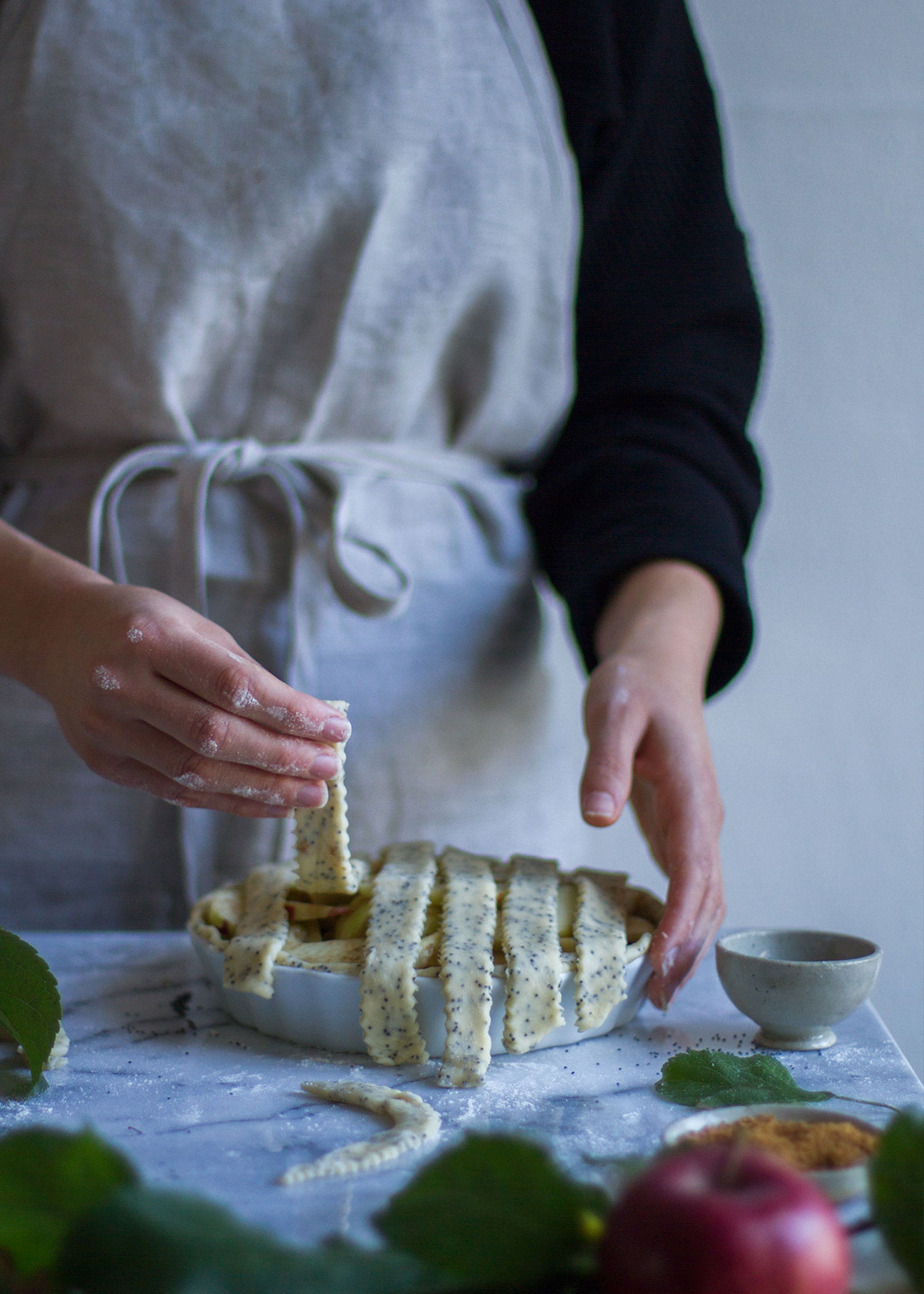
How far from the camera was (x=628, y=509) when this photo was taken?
1.04 meters

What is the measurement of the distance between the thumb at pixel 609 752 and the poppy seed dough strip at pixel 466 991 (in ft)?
0.32

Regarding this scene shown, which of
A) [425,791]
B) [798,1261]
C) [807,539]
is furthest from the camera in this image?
[807,539]

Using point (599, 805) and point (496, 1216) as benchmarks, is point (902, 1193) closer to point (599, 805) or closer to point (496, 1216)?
point (496, 1216)

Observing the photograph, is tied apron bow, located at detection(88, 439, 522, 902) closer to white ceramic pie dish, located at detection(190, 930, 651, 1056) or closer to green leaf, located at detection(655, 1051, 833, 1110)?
white ceramic pie dish, located at detection(190, 930, 651, 1056)

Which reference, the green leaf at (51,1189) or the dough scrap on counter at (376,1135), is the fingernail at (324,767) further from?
the green leaf at (51,1189)

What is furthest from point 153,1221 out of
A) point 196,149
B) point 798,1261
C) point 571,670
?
point 571,670

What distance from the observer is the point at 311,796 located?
693 millimetres

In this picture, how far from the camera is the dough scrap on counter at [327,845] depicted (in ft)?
2.35

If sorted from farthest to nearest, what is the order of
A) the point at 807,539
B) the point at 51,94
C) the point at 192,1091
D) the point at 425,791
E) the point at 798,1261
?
the point at 807,539 < the point at 425,791 < the point at 51,94 < the point at 192,1091 < the point at 798,1261

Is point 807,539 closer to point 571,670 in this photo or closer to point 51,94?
point 571,670

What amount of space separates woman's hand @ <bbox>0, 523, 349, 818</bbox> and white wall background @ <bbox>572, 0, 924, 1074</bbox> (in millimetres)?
1485

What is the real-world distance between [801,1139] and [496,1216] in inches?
8.6

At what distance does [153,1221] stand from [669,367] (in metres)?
0.97

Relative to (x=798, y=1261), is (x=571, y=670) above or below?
below
